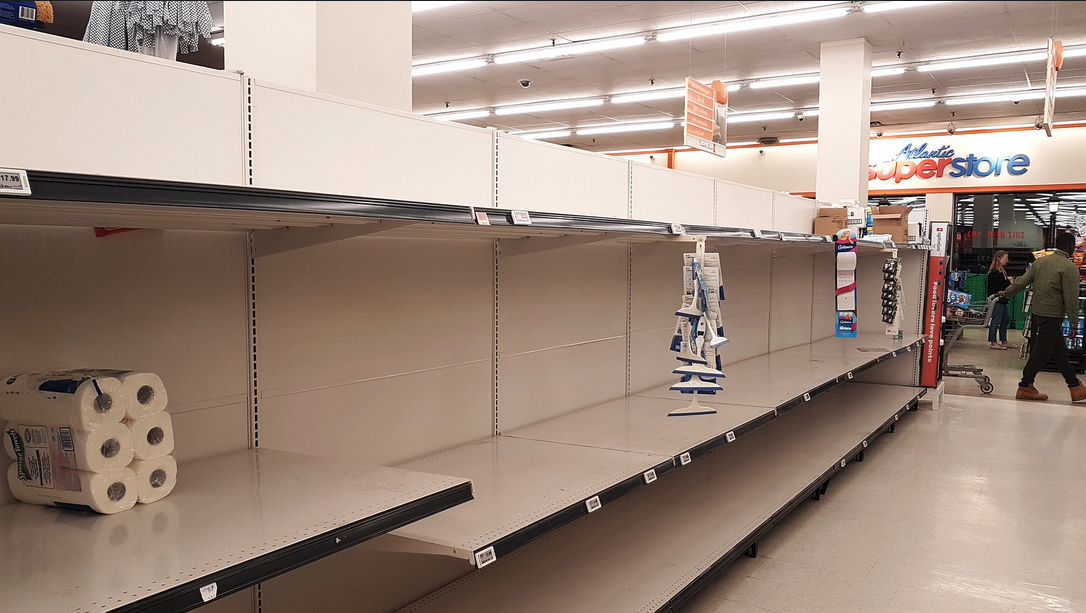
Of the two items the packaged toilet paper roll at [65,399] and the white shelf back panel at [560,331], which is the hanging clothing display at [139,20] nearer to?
the white shelf back panel at [560,331]

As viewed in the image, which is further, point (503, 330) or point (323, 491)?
point (503, 330)

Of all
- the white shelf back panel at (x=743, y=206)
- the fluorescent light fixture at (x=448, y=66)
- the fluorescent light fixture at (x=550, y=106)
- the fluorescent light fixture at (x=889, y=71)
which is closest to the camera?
the white shelf back panel at (x=743, y=206)

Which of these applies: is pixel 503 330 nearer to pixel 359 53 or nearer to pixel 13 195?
pixel 359 53

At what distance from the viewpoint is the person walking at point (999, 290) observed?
41.1ft

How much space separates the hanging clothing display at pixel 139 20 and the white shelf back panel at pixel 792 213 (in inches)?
159

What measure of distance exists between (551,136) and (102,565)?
48.0 ft

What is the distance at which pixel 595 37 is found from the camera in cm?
877

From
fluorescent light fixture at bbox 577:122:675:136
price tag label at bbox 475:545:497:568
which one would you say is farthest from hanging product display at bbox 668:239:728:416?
fluorescent light fixture at bbox 577:122:675:136

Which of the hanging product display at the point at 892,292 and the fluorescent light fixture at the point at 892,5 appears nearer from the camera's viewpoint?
the hanging product display at the point at 892,292

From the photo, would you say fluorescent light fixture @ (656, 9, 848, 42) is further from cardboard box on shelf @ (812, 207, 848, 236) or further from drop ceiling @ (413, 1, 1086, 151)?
cardboard box on shelf @ (812, 207, 848, 236)

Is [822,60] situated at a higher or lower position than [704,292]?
higher

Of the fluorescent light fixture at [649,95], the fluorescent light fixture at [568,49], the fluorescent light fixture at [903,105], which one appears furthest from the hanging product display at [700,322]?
the fluorescent light fixture at [903,105]

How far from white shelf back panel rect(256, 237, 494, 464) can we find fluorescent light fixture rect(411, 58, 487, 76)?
7022 mm

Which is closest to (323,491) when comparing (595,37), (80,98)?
(80,98)
